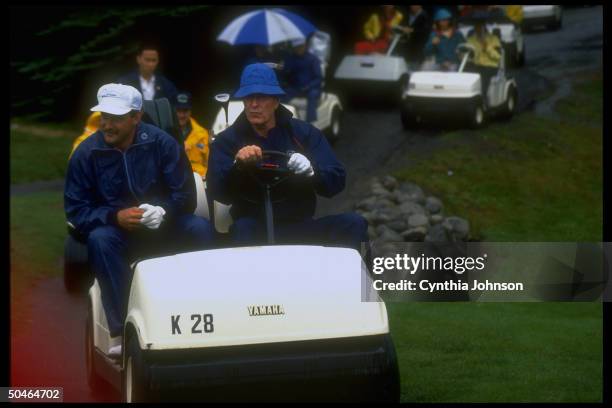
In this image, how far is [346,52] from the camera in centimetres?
2189

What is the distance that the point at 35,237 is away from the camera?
13.3 m

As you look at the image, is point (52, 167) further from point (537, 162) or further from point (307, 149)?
point (307, 149)

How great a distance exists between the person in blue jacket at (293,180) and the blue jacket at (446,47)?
10.7 m

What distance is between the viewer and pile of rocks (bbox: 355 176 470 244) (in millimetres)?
13461

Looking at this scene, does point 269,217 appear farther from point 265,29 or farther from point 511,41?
point 511,41

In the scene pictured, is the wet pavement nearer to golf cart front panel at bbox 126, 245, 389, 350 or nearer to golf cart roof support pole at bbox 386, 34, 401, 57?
golf cart roof support pole at bbox 386, 34, 401, 57

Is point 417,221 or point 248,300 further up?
point 248,300

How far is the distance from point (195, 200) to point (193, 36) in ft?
35.6

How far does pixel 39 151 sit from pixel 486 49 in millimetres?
6319

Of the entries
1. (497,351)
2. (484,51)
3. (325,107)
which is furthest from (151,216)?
(484,51)

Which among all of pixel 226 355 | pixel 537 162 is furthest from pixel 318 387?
pixel 537 162

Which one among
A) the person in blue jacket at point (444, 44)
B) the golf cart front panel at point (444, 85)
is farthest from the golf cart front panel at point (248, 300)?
the person in blue jacket at point (444, 44)

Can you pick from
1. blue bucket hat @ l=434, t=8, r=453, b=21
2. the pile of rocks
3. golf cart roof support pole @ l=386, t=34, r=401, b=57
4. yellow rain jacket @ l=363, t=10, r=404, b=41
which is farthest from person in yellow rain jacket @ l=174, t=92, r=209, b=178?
yellow rain jacket @ l=363, t=10, r=404, b=41

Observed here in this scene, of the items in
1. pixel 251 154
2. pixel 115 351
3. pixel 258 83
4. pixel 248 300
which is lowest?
pixel 115 351
